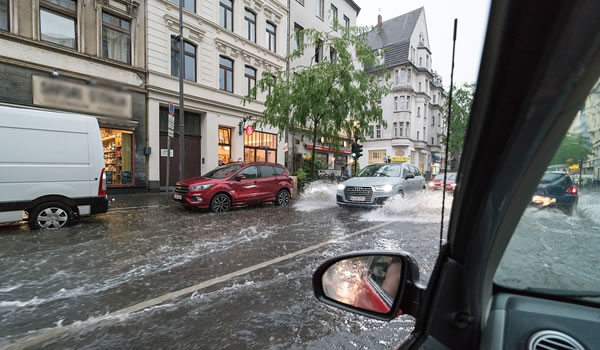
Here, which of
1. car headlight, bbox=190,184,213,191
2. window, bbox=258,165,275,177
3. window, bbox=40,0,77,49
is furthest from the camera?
window, bbox=258,165,275,177

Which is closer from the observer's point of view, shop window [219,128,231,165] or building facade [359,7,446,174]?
building facade [359,7,446,174]

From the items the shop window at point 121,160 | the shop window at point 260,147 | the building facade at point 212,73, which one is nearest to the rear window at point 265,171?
the building facade at point 212,73

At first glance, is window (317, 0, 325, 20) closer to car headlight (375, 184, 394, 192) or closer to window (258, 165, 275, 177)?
window (258, 165, 275, 177)

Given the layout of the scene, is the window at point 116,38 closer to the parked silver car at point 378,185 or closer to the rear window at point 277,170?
the rear window at point 277,170

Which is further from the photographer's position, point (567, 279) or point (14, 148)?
point (14, 148)

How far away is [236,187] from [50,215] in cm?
475

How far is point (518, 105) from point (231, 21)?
2070 centimetres

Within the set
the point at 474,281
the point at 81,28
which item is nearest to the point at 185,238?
the point at 474,281

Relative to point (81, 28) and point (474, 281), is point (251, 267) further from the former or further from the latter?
point (81, 28)

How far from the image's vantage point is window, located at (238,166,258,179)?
10297 mm

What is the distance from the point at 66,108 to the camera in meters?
2.35

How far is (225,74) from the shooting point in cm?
1827

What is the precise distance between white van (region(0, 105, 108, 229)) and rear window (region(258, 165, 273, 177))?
16.3 ft

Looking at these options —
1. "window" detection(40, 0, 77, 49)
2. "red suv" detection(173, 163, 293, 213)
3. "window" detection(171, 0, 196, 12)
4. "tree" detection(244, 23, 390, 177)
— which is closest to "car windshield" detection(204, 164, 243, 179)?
"red suv" detection(173, 163, 293, 213)
